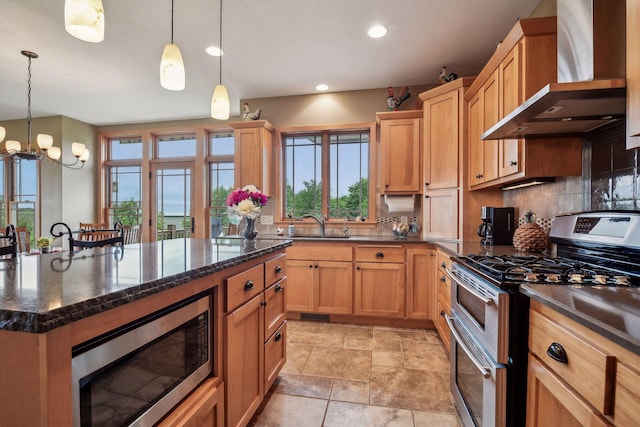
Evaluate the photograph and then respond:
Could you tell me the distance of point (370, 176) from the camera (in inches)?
147

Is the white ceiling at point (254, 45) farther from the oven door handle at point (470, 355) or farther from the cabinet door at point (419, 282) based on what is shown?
the oven door handle at point (470, 355)

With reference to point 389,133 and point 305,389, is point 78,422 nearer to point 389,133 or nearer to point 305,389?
point 305,389

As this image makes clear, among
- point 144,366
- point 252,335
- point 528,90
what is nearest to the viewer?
point 144,366

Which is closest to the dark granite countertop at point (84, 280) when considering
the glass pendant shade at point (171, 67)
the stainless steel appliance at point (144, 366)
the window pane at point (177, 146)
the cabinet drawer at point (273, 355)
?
the stainless steel appliance at point (144, 366)

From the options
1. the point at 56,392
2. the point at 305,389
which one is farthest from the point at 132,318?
the point at 305,389

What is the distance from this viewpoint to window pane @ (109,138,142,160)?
203 inches

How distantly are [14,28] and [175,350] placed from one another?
11.0 feet

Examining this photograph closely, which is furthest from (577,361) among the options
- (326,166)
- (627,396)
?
(326,166)

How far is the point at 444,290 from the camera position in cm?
248

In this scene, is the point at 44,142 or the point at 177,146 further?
the point at 177,146

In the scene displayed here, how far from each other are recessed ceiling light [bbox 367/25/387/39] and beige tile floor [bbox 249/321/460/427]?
2771 mm

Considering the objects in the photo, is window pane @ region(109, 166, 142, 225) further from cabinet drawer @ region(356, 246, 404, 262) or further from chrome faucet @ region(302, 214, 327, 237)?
cabinet drawer @ region(356, 246, 404, 262)

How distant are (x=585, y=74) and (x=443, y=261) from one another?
161 centimetres

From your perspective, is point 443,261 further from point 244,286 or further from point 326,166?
point 326,166
